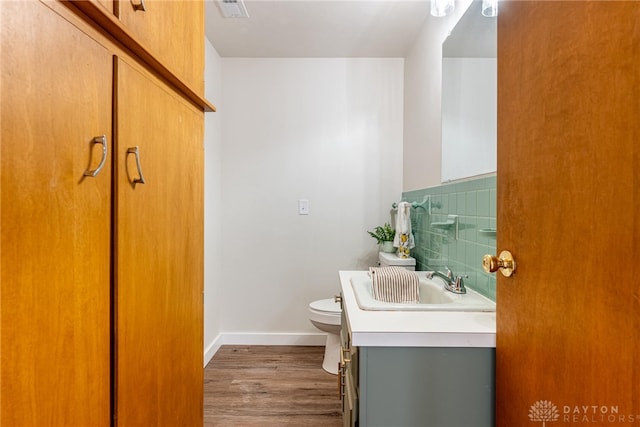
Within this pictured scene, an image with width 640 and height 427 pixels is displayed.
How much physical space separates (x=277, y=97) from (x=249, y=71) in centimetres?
31

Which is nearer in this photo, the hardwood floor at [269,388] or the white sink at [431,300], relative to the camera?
the white sink at [431,300]

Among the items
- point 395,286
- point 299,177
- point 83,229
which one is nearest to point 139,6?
point 83,229

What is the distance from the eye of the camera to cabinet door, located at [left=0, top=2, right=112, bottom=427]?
46 centimetres

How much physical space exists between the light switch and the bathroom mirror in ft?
4.01

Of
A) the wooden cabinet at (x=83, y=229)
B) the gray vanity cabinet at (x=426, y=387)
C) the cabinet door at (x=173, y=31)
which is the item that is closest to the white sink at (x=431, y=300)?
the gray vanity cabinet at (x=426, y=387)

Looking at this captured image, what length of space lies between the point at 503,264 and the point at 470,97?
3.13 feet

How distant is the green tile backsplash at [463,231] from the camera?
1.23m

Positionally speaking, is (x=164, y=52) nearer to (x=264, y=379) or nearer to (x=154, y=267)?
(x=154, y=267)

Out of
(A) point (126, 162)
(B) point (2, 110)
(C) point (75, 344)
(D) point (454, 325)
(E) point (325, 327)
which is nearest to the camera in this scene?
(B) point (2, 110)

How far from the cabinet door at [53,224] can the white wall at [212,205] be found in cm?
180

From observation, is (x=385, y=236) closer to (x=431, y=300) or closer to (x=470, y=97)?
(x=431, y=300)

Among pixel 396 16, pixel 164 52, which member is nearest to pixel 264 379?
pixel 164 52

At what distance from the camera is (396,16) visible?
6.79ft

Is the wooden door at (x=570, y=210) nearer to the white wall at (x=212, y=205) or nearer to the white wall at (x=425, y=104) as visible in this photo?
the white wall at (x=425, y=104)
